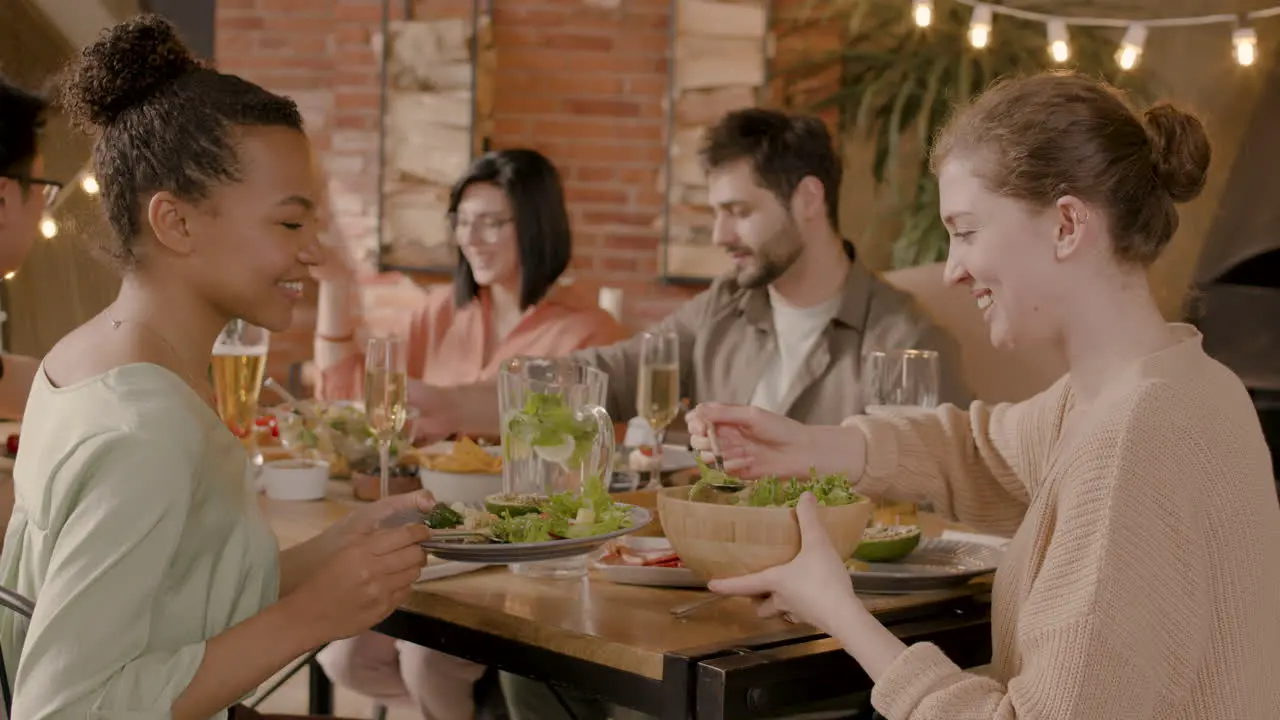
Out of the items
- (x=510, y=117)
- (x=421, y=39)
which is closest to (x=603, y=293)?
(x=510, y=117)

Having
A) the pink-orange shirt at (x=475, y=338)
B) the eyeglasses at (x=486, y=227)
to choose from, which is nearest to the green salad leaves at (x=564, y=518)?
the pink-orange shirt at (x=475, y=338)

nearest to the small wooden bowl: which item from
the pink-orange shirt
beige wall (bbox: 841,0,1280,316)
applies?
the pink-orange shirt

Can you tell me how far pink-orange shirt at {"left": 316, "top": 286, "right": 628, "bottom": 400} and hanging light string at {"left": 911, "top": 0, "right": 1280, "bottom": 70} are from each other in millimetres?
1366

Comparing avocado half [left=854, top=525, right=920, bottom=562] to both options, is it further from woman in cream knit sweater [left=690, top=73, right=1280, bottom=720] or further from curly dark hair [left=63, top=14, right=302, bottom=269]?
curly dark hair [left=63, top=14, right=302, bottom=269]

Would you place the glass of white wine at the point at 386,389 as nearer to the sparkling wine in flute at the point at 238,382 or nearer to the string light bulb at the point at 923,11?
the sparkling wine in flute at the point at 238,382

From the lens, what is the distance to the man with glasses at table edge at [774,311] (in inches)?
116

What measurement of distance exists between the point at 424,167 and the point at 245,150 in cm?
393

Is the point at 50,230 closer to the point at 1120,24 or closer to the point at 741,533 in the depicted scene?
the point at 741,533

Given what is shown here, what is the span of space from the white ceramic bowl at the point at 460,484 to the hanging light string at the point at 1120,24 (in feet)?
8.54

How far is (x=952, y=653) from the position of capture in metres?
1.51

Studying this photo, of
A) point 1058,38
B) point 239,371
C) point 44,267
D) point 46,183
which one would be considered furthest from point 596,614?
point 1058,38

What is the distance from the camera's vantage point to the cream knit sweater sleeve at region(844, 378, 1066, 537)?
1.79m

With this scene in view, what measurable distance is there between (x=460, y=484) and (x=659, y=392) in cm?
45

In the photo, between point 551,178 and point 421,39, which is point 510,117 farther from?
point 551,178
